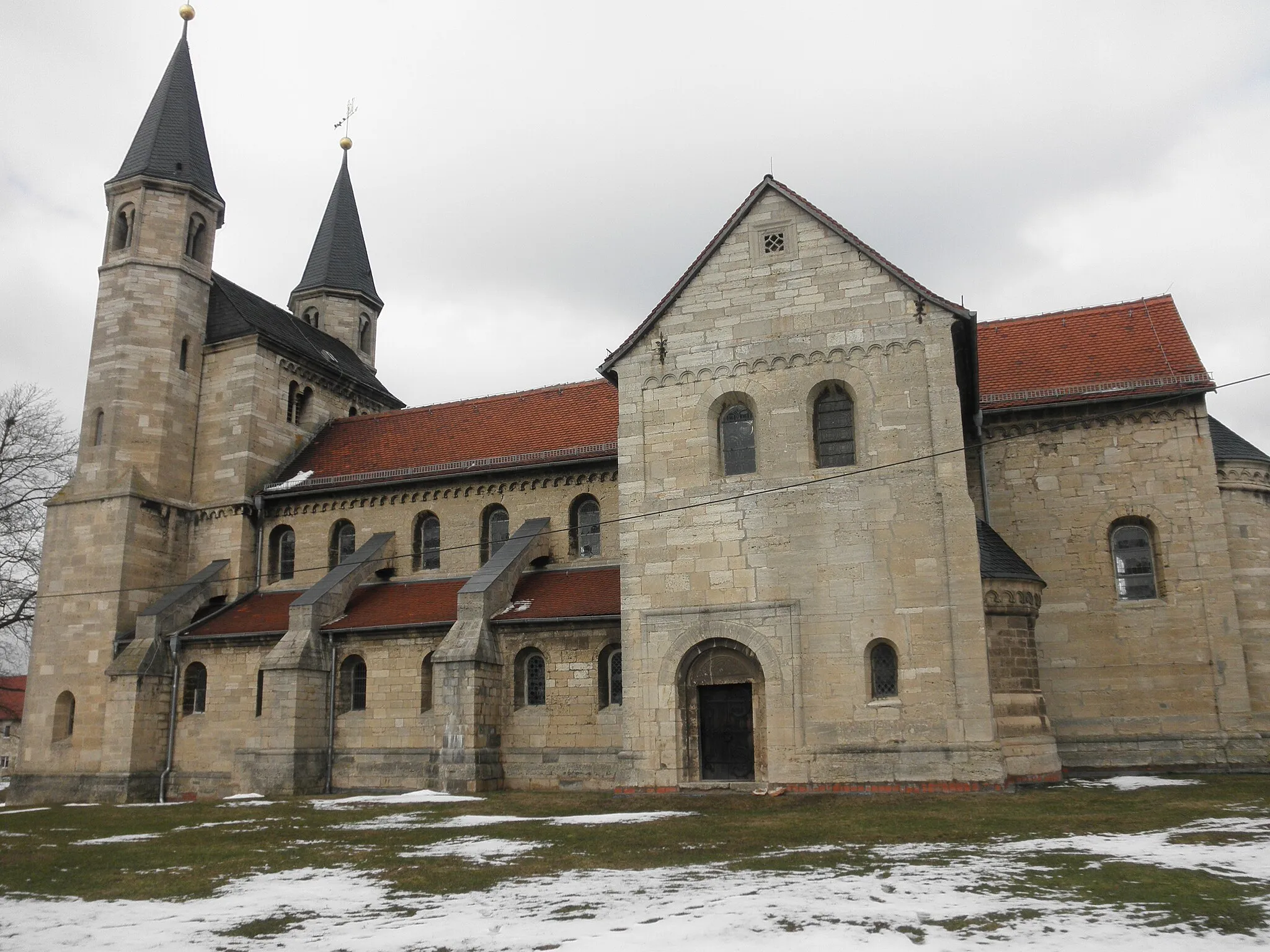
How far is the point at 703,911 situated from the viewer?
9.37 meters

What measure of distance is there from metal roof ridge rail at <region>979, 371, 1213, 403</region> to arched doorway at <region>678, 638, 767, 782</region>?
10.4 m

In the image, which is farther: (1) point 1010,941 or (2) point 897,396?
(2) point 897,396

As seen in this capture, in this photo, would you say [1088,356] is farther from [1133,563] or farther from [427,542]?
[427,542]

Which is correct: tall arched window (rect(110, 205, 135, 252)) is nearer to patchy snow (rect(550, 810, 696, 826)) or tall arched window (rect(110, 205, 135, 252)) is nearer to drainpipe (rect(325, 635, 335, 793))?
drainpipe (rect(325, 635, 335, 793))

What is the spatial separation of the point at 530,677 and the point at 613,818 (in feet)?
30.6

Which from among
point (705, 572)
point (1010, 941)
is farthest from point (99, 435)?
point (1010, 941)

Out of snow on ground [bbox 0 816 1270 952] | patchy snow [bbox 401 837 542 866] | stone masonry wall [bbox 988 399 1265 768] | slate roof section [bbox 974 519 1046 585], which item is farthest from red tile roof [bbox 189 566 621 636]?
snow on ground [bbox 0 816 1270 952]

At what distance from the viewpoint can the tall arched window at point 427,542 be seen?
32531mm

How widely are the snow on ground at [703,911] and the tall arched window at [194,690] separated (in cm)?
2012

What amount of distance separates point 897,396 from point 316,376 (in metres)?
24.4

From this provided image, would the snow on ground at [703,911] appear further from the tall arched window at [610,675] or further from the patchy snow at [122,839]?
the tall arched window at [610,675]

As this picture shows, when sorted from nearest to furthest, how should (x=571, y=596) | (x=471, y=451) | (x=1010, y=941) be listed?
(x=1010, y=941) < (x=571, y=596) < (x=471, y=451)

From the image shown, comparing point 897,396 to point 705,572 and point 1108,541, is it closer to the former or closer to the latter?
point 705,572

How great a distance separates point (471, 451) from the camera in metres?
33.6
